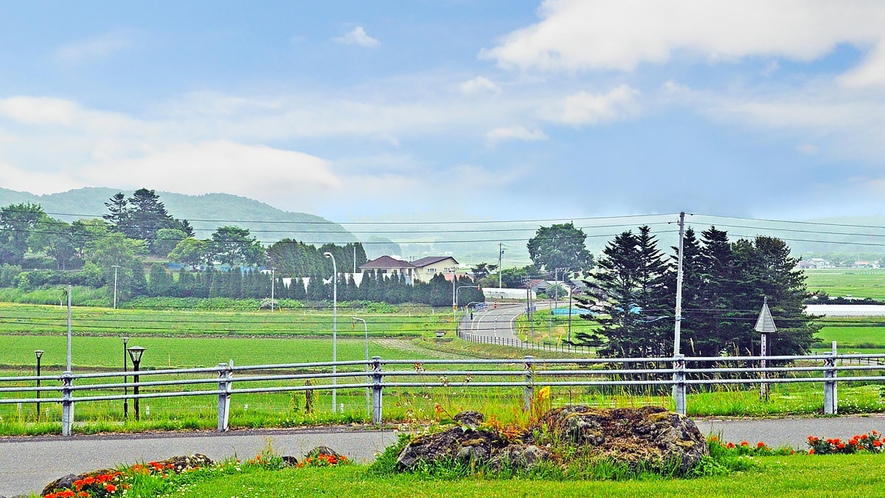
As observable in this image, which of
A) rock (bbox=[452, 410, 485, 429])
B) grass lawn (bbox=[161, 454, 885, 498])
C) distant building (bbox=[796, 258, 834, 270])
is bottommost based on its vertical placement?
grass lawn (bbox=[161, 454, 885, 498])

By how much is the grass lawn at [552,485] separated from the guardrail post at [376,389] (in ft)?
13.2

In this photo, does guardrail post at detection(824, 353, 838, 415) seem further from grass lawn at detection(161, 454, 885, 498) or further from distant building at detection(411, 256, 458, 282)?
distant building at detection(411, 256, 458, 282)

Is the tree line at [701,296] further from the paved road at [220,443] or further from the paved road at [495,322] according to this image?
the paved road at [220,443]

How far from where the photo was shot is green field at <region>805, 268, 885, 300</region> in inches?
4087

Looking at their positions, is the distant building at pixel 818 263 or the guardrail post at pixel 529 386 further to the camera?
the distant building at pixel 818 263

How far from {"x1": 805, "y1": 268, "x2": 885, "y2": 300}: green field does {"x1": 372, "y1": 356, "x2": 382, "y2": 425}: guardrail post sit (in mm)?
86363

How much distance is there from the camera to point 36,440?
12.7 metres

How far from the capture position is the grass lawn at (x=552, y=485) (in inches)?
307

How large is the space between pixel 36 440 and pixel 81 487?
508 centimetres

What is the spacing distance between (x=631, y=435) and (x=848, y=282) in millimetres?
132587

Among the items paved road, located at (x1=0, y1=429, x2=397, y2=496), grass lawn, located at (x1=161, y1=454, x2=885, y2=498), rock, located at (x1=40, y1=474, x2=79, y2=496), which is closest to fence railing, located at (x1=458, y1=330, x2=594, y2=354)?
paved road, located at (x1=0, y1=429, x2=397, y2=496)

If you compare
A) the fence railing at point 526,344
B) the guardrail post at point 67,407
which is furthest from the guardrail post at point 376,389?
the fence railing at point 526,344

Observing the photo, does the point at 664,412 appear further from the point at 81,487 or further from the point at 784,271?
the point at 784,271

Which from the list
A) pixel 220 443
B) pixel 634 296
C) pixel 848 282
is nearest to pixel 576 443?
pixel 220 443
